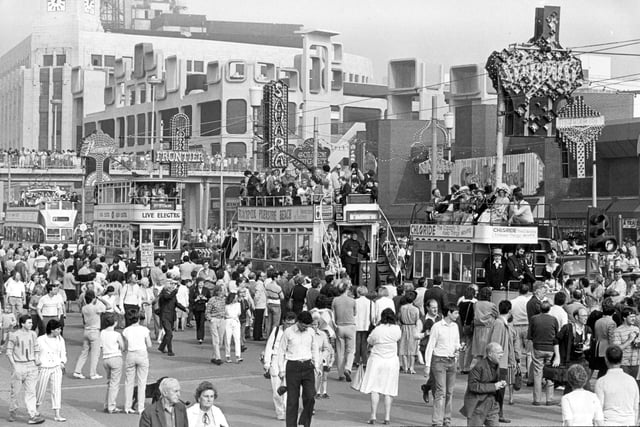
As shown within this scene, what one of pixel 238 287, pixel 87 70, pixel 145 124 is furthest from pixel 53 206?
pixel 87 70

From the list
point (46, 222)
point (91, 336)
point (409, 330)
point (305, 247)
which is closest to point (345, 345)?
point (409, 330)

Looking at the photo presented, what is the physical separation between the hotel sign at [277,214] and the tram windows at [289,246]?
465 millimetres

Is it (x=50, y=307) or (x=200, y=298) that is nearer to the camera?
(x=50, y=307)

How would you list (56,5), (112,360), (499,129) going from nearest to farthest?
(112,360), (499,129), (56,5)

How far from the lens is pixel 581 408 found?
33.1ft

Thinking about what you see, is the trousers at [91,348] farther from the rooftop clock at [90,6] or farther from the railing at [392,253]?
the rooftop clock at [90,6]

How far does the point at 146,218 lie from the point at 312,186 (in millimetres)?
11652

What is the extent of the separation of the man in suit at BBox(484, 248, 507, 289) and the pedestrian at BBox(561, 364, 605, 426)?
14.7 metres

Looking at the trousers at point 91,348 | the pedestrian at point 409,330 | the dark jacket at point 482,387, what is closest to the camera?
the dark jacket at point 482,387

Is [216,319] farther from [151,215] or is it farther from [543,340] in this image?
[151,215]

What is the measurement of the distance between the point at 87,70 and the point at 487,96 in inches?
2011

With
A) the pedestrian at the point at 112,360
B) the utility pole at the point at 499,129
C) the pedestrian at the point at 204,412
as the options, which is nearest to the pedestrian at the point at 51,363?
the pedestrian at the point at 112,360

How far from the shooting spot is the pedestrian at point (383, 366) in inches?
615

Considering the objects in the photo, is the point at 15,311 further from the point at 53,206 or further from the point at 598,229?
the point at 53,206
